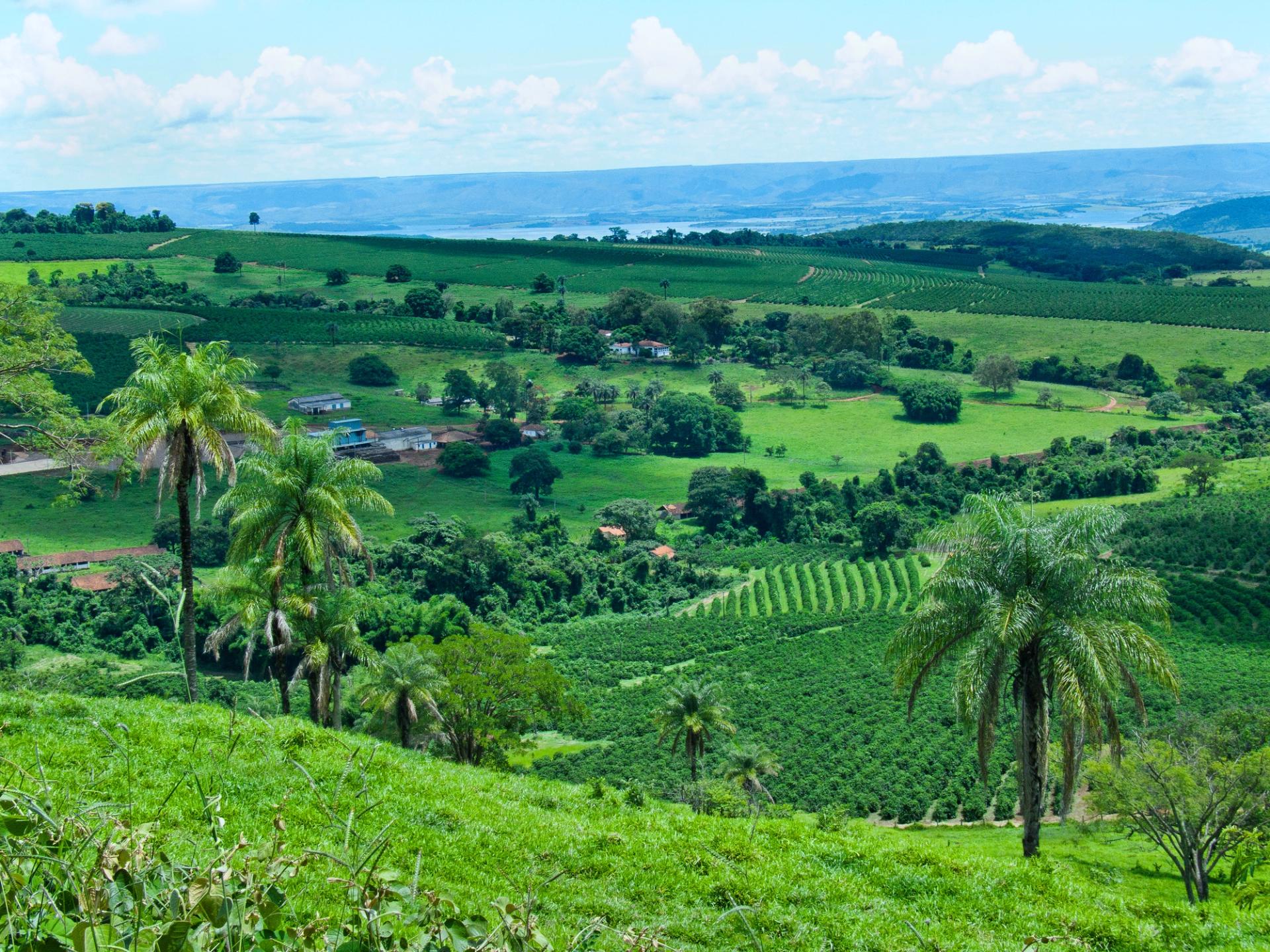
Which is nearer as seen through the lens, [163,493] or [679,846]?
[679,846]

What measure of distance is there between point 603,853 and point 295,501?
33.2ft

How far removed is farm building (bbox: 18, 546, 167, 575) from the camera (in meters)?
54.7

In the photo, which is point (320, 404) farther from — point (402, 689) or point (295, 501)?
point (295, 501)

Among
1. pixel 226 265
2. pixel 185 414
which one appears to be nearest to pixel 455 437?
pixel 185 414

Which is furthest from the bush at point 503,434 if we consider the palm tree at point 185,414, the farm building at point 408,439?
the palm tree at point 185,414

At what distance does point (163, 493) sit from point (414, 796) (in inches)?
330

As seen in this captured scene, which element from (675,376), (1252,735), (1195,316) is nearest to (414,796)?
(1252,735)

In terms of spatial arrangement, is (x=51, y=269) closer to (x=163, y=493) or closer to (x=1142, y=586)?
(x=163, y=493)

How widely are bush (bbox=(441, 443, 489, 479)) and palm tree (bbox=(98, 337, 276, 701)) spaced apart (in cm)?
5770

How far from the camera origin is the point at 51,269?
4988 inches

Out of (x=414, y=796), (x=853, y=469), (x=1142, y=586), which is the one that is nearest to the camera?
(x=414, y=796)

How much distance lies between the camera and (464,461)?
75625 millimetres

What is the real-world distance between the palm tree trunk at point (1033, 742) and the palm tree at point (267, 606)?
11.5 meters

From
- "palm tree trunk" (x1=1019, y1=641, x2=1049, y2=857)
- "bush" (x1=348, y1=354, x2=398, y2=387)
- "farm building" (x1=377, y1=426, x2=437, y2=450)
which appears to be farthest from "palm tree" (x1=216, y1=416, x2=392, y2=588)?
"bush" (x1=348, y1=354, x2=398, y2=387)
